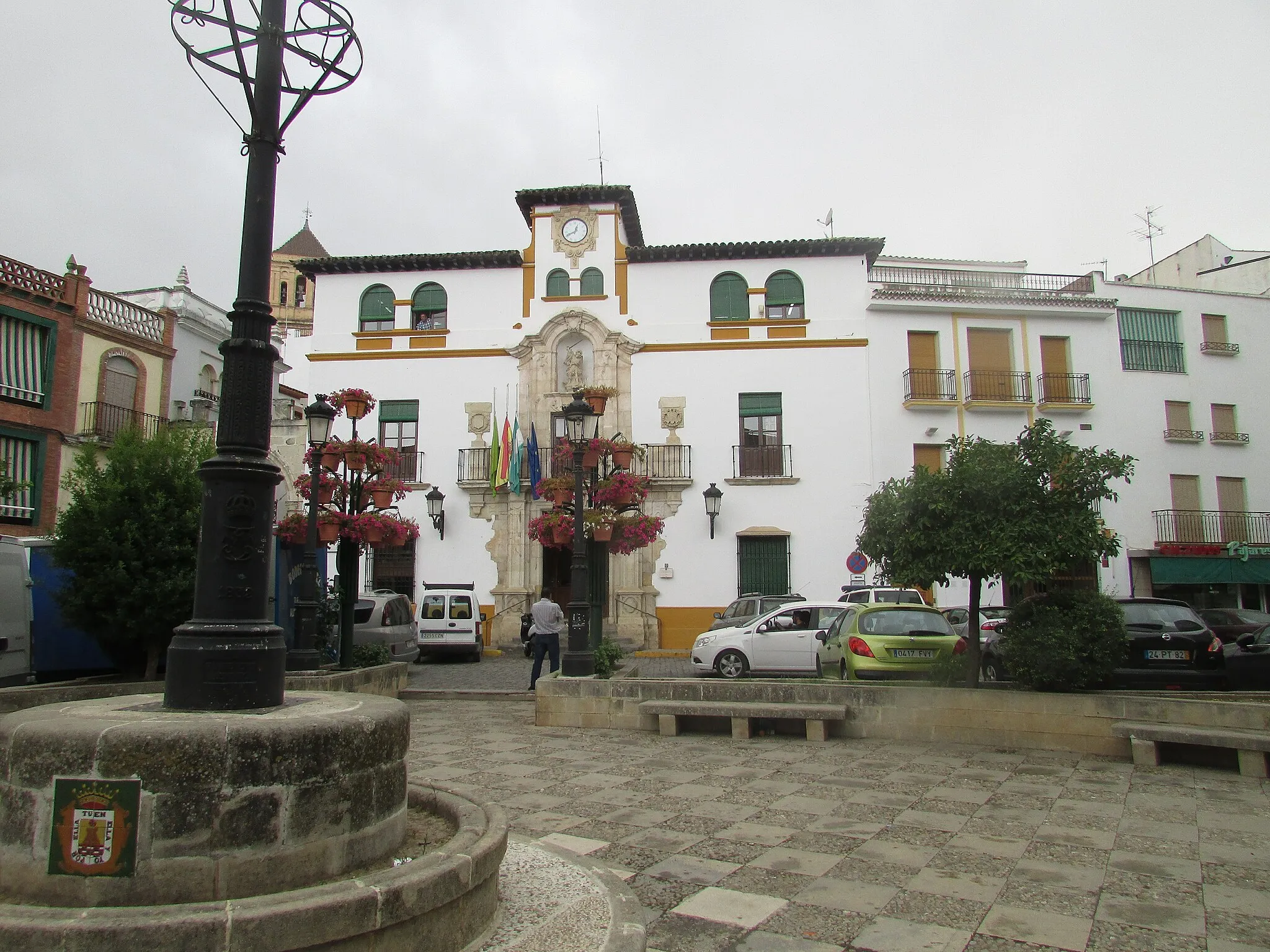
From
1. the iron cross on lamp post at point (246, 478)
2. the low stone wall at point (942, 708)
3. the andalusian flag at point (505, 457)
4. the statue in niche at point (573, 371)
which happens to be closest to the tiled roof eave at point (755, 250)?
the statue in niche at point (573, 371)

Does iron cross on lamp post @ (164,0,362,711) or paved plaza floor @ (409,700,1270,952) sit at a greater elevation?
iron cross on lamp post @ (164,0,362,711)

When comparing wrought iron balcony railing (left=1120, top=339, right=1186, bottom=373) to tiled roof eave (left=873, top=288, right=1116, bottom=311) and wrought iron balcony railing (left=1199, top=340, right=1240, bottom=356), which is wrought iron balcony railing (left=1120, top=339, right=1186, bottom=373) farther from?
→ tiled roof eave (left=873, top=288, right=1116, bottom=311)

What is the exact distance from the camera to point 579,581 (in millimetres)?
11023

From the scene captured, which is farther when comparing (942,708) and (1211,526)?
(1211,526)

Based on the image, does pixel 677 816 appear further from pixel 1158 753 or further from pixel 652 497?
pixel 652 497

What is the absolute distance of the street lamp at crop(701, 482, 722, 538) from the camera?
21.6 metres

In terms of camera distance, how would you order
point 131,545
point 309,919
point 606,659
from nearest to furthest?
point 309,919, point 131,545, point 606,659

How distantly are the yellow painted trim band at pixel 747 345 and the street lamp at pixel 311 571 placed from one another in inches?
474

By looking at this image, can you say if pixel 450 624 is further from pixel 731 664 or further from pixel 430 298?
pixel 430 298

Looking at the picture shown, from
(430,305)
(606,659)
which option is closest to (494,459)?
(430,305)

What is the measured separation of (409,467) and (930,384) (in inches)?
557

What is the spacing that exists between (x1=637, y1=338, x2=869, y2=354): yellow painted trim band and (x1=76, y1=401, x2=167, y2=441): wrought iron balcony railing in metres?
12.4

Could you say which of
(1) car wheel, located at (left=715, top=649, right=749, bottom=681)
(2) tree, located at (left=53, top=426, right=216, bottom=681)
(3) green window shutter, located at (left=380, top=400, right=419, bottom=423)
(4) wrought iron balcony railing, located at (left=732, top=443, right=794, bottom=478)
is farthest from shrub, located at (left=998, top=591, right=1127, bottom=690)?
(3) green window shutter, located at (left=380, top=400, right=419, bottom=423)

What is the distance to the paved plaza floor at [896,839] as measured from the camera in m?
3.93
